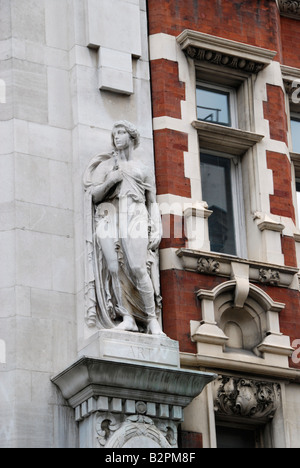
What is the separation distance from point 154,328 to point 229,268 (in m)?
2.05

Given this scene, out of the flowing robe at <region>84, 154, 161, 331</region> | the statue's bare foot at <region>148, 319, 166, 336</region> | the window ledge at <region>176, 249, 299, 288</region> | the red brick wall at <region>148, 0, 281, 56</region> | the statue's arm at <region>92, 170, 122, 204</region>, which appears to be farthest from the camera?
the red brick wall at <region>148, 0, 281, 56</region>

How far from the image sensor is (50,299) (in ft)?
62.0

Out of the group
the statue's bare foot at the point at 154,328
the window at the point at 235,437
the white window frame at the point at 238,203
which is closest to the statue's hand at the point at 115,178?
the statue's bare foot at the point at 154,328

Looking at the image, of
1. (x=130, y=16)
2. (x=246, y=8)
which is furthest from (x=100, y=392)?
(x=246, y=8)

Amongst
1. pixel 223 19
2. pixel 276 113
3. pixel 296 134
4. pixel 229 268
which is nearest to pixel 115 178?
pixel 229 268

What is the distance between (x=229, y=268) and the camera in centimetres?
2042

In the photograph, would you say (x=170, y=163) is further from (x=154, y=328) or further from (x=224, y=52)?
(x=154, y=328)

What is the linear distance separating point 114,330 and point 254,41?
616 cm

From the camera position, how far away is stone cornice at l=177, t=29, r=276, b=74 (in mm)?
21547

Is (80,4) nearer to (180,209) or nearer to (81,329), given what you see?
(180,209)

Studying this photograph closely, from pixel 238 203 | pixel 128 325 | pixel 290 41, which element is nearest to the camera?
pixel 128 325

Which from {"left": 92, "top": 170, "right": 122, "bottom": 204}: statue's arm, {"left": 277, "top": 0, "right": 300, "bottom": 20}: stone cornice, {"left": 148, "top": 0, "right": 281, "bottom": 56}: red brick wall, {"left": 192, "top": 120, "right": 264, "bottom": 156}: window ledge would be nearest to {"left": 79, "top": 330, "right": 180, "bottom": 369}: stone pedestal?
{"left": 92, "top": 170, "right": 122, "bottom": 204}: statue's arm

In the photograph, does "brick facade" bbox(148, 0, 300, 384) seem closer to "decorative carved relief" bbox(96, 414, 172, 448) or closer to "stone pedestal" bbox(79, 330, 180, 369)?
"stone pedestal" bbox(79, 330, 180, 369)

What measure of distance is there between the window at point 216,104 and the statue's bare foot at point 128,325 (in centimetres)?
425
